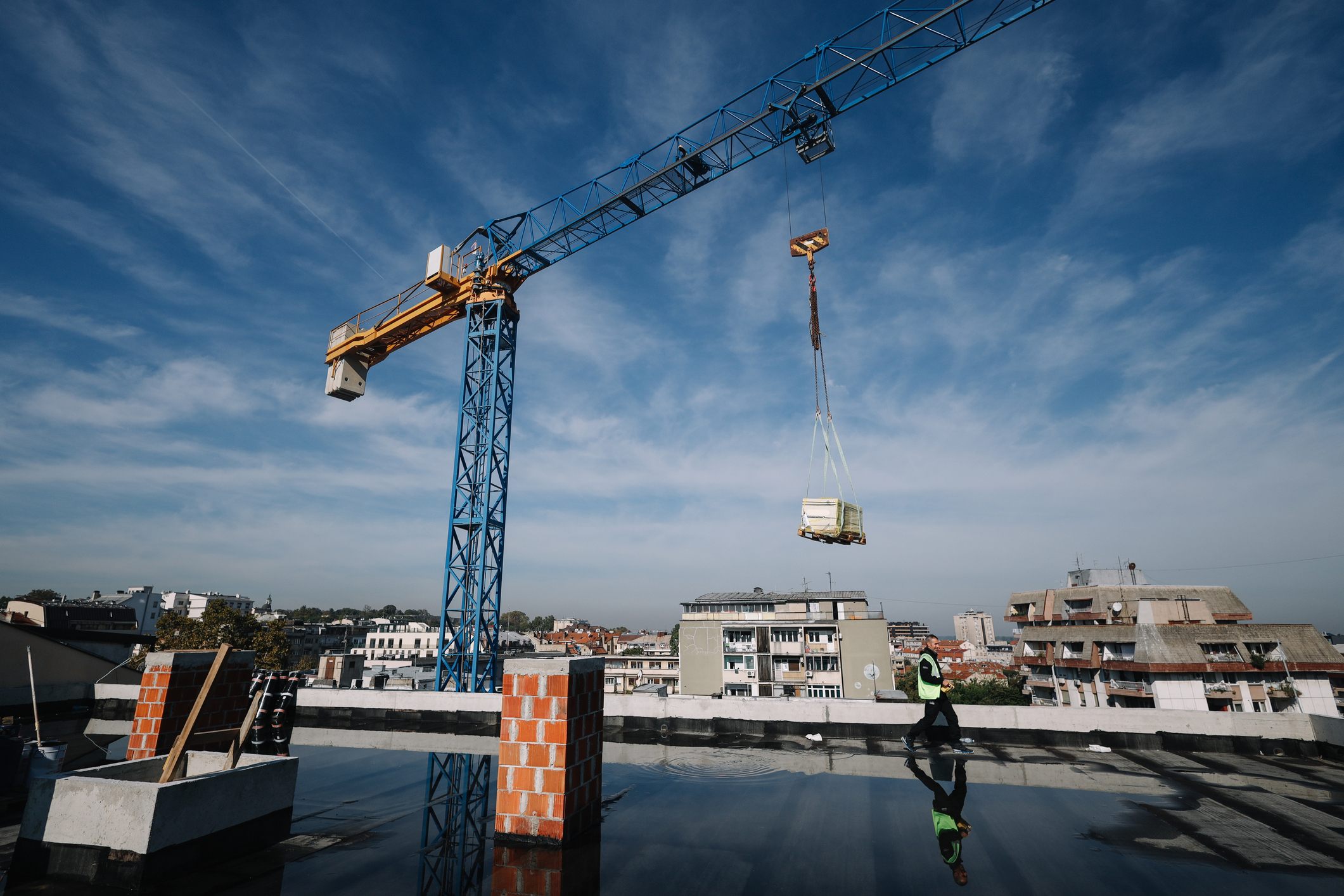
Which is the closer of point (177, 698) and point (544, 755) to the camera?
point (544, 755)

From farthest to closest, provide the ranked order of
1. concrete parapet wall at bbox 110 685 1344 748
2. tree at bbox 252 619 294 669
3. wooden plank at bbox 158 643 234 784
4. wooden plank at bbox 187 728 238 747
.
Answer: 1. tree at bbox 252 619 294 669
2. concrete parapet wall at bbox 110 685 1344 748
3. wooden plank at bbox 187 728 238 747
4. wooden plank at bbox 158 643 234 784

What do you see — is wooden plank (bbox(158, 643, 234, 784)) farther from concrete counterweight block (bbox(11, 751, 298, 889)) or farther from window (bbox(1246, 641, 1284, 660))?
window (bbox(1246, 641, 1284, 660))

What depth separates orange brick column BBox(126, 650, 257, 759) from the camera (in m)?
5.84

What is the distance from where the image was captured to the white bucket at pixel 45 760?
6172mm

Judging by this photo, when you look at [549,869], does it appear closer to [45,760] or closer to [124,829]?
[124,829]

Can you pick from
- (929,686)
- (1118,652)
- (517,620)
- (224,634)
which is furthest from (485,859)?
(517,620)

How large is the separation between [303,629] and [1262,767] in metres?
108

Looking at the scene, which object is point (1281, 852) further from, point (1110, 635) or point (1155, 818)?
point (1110, 635)

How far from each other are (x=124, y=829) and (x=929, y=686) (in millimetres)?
8138

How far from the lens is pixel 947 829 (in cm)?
494

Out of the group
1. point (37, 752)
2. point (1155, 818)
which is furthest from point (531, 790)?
point (37, 752)

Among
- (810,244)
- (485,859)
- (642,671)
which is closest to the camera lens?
(485,859)

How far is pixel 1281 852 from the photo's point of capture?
14.4ft

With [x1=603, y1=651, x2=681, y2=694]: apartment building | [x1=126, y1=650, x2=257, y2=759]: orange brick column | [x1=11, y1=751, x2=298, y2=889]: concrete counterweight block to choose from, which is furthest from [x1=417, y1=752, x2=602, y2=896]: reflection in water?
[x1=603, y1=651, x2=681, y2=694]: apartment building
